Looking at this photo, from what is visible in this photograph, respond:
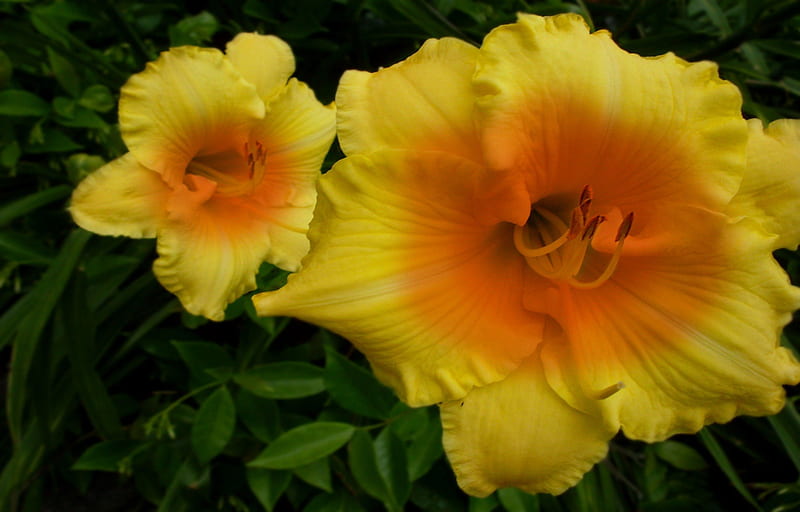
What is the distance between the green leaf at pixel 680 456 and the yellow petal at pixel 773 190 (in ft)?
2.45

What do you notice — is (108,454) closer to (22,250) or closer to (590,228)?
(22,250)

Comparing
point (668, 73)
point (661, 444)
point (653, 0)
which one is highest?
point (668, 73)

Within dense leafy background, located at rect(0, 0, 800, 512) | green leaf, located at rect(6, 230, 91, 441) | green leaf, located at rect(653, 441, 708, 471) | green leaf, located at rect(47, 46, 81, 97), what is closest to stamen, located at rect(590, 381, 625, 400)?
dense leafy background, located at rect(0, 0, 800, 512)

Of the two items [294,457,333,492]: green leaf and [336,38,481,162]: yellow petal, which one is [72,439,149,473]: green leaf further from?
[336,38,481,162]: yellow petal

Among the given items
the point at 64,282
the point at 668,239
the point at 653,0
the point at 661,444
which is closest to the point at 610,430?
the point at 668,239

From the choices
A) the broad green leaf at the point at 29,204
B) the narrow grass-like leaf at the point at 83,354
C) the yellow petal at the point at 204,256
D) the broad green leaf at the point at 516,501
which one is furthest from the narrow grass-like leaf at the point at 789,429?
the broad green leaf at the point at 29,204

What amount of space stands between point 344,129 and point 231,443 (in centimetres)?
78

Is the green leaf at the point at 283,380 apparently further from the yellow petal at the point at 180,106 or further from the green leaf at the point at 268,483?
the yellow petal at the point at 180,106

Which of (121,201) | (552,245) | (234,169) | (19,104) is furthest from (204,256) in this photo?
(19,104)

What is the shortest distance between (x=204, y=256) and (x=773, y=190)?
0.69m

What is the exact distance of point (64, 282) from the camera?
109 centimetres

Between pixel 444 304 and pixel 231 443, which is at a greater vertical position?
pixel 444 304

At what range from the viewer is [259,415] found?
41.8 inches

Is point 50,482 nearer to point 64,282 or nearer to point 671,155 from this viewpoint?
point 64,282
